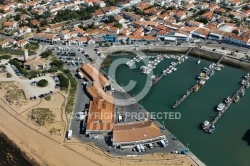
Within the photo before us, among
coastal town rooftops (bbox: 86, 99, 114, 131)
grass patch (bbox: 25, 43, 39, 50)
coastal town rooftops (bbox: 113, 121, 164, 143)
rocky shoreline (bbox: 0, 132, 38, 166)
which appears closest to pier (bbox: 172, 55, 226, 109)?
coastal town rooftops (bbox: 113, 121, 164, 143)

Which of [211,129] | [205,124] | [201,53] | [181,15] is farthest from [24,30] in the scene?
[211,129]

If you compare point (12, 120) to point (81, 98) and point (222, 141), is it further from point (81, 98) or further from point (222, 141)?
point (222, 141)

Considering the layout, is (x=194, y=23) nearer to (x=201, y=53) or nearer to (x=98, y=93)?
(x=201, y=53)

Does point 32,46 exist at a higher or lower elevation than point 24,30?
lower

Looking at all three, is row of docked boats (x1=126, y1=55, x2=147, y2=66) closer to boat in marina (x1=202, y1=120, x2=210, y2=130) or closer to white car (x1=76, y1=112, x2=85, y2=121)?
white car (x1=76, y1=112, x2=85, y2=121)

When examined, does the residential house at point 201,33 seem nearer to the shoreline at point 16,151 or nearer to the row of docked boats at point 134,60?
the row of docked boats at point 134,60
